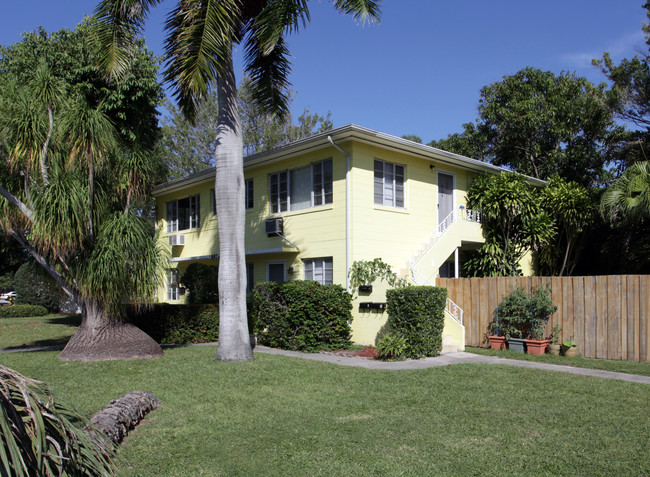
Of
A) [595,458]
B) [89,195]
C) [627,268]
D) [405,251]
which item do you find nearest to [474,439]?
[595,458]

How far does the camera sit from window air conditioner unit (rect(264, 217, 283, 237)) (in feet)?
55.4

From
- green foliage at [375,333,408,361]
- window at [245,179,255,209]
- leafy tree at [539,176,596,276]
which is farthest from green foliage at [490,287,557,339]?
window at [245,179,255,209]

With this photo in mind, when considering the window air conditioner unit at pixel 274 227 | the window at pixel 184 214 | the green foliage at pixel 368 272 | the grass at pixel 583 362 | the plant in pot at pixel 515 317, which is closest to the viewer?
the grass at pixel 583 362

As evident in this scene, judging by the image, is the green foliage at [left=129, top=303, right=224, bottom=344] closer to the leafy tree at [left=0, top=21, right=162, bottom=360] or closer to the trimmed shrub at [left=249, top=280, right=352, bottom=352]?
the trimmed shrub at [left=249, top=280, right=352, bottom=352]

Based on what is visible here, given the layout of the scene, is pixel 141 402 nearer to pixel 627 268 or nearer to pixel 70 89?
pixel 70 89

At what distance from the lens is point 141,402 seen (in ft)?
22.5

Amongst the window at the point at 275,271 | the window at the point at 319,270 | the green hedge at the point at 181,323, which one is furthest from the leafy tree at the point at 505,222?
the green hedge at the point at 181,323

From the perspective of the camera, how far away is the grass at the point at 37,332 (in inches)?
622

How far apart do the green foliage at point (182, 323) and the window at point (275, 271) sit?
273 centimetres

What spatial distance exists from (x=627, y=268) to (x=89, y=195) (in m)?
17.1

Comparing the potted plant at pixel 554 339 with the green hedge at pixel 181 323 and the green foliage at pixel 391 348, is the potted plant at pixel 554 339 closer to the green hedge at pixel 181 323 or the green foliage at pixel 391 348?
the green foliage at pixel 391 348

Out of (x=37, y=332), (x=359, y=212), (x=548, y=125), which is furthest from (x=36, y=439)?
(x=548, y=125)

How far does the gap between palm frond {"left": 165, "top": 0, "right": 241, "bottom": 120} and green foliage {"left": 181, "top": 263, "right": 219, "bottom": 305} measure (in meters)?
8.06

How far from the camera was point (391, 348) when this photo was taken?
11.8 meters
